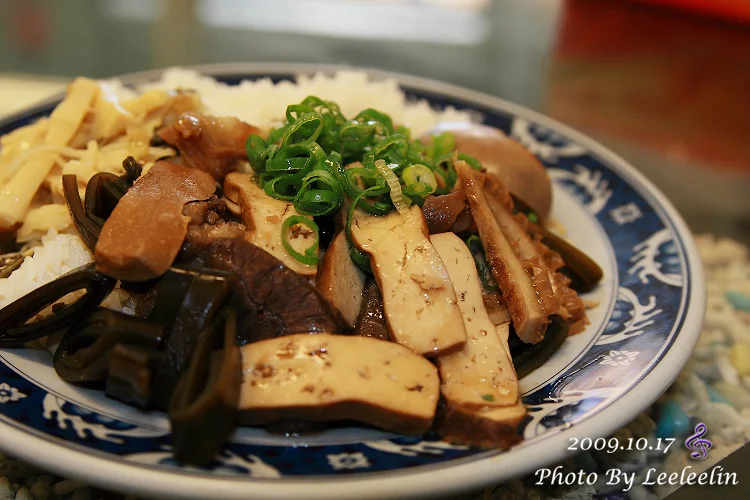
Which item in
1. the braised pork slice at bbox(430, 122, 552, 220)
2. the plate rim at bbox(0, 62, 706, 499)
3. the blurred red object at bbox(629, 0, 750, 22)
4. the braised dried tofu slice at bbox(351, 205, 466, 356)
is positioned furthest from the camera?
the blurred red object at bbox(629, 0, 750, 22)

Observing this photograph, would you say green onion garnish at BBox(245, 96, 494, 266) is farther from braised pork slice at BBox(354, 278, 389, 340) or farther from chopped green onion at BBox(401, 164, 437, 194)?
braised pork slice at BBox(354, 278, 389, 340)

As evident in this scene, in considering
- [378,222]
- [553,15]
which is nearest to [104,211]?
[378,222]

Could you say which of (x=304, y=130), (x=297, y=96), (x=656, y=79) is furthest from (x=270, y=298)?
(x=656, y=79)

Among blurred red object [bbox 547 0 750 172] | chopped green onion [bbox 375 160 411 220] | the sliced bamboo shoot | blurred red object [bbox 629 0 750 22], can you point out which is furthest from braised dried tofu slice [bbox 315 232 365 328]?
blurred red object [bbox 629 0 750 22]

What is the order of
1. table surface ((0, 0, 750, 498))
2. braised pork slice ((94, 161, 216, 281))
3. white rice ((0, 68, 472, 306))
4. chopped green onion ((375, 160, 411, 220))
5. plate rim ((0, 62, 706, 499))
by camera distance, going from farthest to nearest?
table surface ((0, 0, 750, 498)), white rice ((0, 68, 472, 306)), chopped green onion ((375, 160, 411, 220)), braised pork slice ((94, 161, 216, 281)), plate rim ((0, 62, 706, 499))

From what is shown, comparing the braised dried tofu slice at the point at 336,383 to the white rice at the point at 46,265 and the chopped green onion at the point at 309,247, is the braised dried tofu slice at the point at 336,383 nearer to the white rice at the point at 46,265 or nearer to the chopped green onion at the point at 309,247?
the chopped green onion at the point at 309,247

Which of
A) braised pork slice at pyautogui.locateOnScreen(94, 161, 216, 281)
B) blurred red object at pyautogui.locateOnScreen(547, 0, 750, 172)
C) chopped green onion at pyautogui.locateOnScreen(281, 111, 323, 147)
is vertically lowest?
blurred red object at pyautogui.locateOnScreen(547, 0, 750, 172)

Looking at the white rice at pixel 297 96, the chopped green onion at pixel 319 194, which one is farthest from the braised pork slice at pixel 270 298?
the white rice at pixel 297 96

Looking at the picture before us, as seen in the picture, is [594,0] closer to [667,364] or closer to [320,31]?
[320,31]
